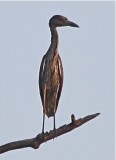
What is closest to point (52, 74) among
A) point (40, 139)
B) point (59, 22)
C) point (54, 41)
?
point (54, 41)

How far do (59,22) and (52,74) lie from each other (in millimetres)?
736

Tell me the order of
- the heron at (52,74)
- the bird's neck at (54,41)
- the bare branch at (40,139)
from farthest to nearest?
the bird's neck at (54,41) → the heron at (52,74) → the bare branch at (40,139)

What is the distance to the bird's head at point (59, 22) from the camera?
51.4 ft

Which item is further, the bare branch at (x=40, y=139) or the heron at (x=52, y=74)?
the heron at (x=52, y=74)

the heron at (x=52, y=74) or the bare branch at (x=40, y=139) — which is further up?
the heron at (x=52, y=74)

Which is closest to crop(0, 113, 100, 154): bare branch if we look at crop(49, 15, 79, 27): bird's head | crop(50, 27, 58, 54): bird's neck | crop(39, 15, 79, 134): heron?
crop(39, 15, 79, 134): heron

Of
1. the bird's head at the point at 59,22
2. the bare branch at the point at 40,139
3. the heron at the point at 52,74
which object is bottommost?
the bare branch at the point at 40,139

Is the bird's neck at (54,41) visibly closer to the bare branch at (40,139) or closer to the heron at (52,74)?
the heron at (52,74)

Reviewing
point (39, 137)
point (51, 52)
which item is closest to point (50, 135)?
point (39, 137)

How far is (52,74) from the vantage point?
15.6m

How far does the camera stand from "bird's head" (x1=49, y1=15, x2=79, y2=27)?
15.7m

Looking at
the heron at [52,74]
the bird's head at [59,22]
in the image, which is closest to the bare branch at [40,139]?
the heron at [52,74]

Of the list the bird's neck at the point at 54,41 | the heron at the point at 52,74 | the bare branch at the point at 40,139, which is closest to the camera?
the bare branch at the point at 40,139

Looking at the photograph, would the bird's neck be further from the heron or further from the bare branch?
the bare branch
